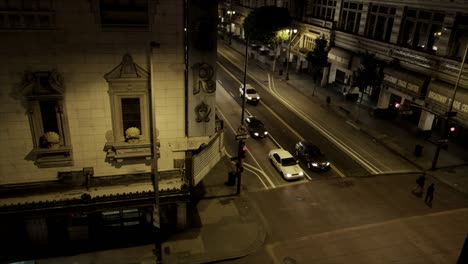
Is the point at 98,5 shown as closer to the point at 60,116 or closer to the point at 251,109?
the point at 60,116

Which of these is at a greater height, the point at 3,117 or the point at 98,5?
the point at 98,5

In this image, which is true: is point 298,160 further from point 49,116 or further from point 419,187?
point 49,116

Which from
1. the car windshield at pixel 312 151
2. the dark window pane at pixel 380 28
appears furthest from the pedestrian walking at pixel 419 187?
the dark window pane at pixel 380 28

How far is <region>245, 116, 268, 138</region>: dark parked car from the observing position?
3479 cm

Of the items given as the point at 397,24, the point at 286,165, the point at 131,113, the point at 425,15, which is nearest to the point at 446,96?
the point at 425,15

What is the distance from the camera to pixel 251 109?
139 ft

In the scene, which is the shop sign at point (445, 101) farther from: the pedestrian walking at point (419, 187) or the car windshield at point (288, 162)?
the car windshield at point (288, 162)

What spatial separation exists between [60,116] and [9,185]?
4.27m

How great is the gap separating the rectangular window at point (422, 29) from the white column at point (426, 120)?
623 centimetres

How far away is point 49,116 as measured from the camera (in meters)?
16.8

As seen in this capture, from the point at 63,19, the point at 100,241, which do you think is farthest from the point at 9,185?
the point at 63,19

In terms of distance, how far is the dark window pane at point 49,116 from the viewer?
1658cm

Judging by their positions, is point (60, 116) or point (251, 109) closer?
point (60, 116)

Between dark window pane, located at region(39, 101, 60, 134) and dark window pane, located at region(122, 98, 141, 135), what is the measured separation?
3022 millimetres
